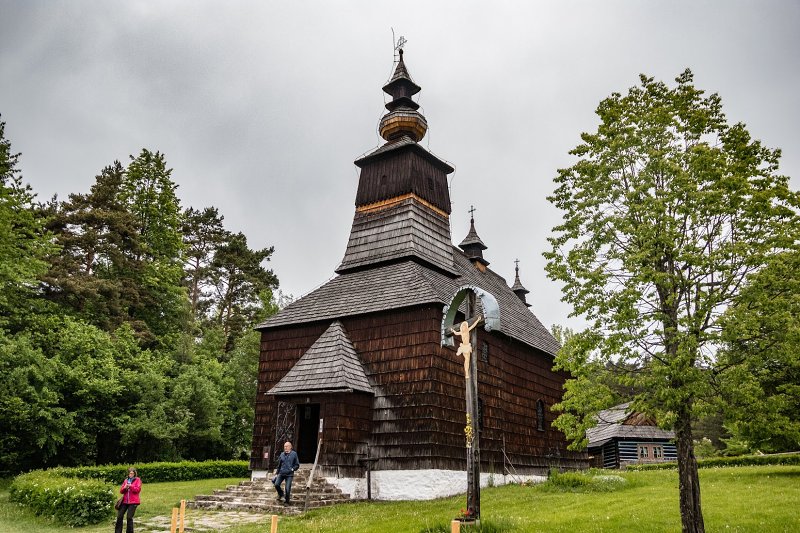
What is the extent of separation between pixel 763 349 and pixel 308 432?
14.5 m

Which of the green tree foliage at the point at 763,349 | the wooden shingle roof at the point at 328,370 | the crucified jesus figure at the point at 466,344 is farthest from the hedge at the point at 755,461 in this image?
the crucified jesus figure at the point at 466,344

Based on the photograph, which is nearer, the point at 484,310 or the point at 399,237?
the point at 484,310

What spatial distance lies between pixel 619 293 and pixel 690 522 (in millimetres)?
3345

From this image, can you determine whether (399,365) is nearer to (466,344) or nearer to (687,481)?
(466,344)

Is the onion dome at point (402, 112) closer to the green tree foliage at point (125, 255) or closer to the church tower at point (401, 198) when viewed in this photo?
the church tower at point (401, 198)

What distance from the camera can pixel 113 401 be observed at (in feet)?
77.6

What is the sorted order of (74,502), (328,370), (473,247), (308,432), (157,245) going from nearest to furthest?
(74,502), (328,370), (308,432), (473,247), (157,245)

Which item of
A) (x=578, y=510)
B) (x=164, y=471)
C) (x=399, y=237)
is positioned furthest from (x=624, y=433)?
(x=578, y=510)

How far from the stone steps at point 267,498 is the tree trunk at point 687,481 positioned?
8257 millimetres

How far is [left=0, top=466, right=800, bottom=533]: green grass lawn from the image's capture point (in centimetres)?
1001

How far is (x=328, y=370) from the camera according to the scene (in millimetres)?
17359

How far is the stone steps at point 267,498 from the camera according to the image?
14.0m

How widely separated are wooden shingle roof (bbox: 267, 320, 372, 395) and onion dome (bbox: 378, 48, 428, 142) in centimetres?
895

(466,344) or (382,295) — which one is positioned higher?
(382,295)
